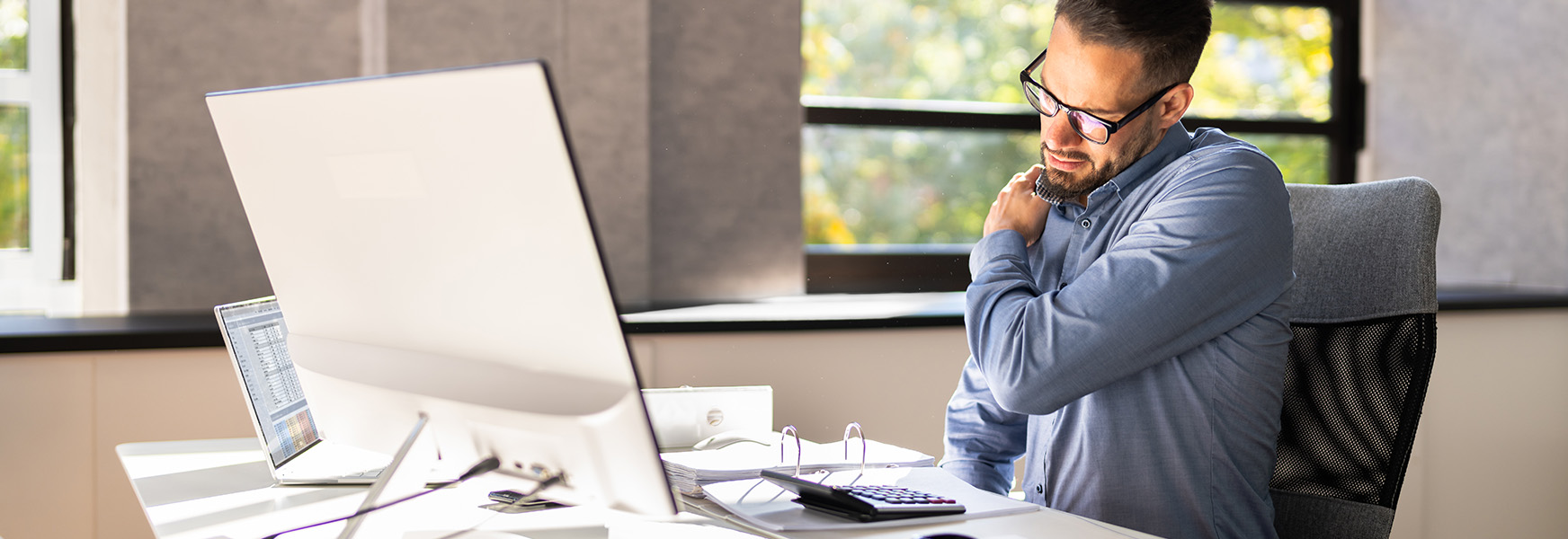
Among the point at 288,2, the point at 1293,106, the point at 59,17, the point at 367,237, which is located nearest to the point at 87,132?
the point at 59,17

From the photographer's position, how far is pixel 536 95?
0.73 metres

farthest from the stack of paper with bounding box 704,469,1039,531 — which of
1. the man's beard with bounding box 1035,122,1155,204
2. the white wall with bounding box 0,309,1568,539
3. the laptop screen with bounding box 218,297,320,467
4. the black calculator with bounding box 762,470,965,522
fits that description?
the white wall with bounding box 0,309,1568,539

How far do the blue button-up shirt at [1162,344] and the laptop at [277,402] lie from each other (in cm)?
82

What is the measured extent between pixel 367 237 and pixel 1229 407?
99cm

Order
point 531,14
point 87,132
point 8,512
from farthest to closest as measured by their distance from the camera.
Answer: point 531,14, point 87,132, point 8,512

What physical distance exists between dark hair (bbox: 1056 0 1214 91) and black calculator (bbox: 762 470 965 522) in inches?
23.5

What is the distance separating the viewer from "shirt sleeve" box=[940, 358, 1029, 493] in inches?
61.4

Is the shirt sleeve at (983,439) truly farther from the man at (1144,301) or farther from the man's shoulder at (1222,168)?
the man's shoulder at (1222,168)

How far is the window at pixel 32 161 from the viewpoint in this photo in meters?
2.40

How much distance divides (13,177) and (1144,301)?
242 cm

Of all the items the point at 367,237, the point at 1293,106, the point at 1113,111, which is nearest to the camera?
the point at 367,237

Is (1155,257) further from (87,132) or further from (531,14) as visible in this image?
(87,132)

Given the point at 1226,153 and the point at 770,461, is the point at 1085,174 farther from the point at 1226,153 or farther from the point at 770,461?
the point at 770,461

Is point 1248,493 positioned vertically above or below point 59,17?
below
